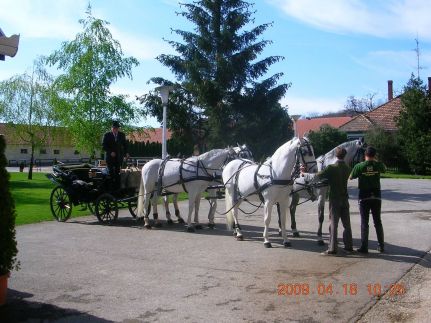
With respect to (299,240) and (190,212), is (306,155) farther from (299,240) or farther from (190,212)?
(190,212)

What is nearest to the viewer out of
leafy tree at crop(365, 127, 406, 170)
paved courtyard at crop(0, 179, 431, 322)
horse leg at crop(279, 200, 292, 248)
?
paved courtyard at crop(0, 179, 431, 322)

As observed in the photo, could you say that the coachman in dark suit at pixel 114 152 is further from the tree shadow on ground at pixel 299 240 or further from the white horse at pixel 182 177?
the tree shadow on ground at pixel 299 240

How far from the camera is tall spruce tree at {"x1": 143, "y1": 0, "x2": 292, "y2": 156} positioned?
23641 millimetres

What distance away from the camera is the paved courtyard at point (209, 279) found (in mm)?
5637

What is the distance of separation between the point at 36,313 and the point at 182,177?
6579mm

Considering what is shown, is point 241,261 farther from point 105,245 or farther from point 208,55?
point 208,55

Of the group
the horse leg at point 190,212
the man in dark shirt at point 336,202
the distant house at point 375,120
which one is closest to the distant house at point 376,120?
the distant house at point 375,120

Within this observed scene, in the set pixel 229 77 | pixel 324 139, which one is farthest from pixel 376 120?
pixel 229 77

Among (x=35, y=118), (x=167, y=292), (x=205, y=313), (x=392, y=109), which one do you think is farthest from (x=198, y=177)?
(x=392, y=109)

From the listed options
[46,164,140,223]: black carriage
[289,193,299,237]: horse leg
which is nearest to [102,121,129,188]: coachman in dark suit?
[46,164,140,223]: black carriage

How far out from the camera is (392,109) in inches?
1817

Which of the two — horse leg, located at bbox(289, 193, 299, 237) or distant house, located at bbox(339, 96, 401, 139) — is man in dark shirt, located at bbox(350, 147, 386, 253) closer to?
horse leg, located at bbox(289, 193, 299, 237)

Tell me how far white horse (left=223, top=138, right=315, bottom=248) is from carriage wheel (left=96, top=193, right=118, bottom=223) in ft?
12.2

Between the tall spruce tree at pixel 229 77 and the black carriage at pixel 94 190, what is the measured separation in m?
11.1
